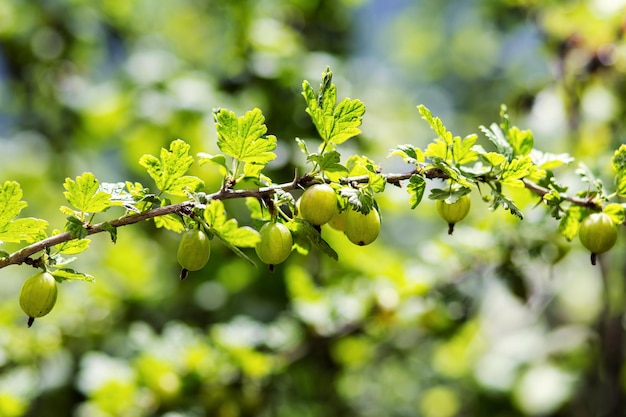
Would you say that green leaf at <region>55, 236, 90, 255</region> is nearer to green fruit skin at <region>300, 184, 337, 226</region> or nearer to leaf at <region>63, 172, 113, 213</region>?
leaf at <region>63, 172, 113, 213</region>

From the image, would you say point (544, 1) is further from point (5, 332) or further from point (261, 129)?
point (5, 332)

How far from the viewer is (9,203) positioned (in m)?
0.83

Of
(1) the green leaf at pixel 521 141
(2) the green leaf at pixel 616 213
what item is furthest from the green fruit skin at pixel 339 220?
(2) the green leaf at pixel 616 213

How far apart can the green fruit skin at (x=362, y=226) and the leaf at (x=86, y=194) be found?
0.35 metres

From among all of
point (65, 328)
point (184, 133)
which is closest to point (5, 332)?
point (65, 328)

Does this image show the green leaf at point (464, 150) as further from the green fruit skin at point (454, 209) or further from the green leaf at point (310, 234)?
the green leaf at point (310, 234)

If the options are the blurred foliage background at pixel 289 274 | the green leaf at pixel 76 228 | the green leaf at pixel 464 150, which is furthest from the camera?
the blurred foliage background at pixel 289 274

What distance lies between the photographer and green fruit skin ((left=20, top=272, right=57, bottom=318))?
0.85 meters

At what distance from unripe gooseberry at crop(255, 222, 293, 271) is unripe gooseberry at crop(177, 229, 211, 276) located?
0.08 metres

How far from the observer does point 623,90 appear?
2.36 m

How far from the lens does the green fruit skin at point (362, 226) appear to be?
35.7 inches

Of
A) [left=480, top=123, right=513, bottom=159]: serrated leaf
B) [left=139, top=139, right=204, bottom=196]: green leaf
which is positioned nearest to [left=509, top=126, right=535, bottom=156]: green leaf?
[left=480, top=123, right=513, bottom=159]: serrated leaf

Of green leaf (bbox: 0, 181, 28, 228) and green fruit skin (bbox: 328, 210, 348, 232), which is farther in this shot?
green fruit skin (bbox: 328, 210, 348, 232)

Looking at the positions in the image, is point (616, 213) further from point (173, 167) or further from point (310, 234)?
point (173, 167)
